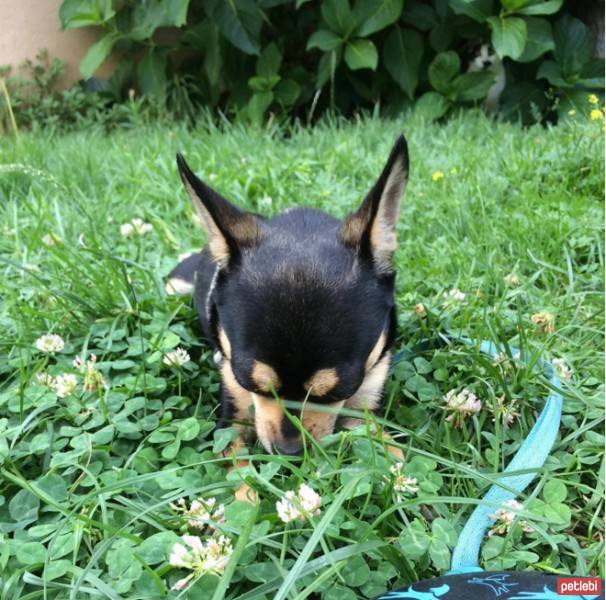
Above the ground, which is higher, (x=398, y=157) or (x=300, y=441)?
(x=398, y=157)

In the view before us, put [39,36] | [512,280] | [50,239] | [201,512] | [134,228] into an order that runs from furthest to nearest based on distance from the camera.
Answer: [39,36] < [134,228] < [50,239] < [512,280] < [201,512]

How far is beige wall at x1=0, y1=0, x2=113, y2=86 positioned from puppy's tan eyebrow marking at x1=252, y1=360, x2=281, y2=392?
2556mm

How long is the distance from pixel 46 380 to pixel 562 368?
6.15 ft

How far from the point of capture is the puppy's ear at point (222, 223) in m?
1.97

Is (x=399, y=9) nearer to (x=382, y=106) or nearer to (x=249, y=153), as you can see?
(x=382, y=106)

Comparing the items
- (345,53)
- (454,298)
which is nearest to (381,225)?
(454,298)

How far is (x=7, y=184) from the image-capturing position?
4.16 metres

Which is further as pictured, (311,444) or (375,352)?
(375,352)

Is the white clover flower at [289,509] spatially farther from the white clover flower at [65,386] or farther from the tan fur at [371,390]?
the white clover flower at [65,386]

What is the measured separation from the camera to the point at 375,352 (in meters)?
2.08

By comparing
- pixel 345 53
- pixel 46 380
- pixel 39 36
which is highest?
pixel 39 36

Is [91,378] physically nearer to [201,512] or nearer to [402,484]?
[201,512]

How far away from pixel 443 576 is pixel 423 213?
245cm

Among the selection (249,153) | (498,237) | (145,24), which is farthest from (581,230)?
(145,24)
